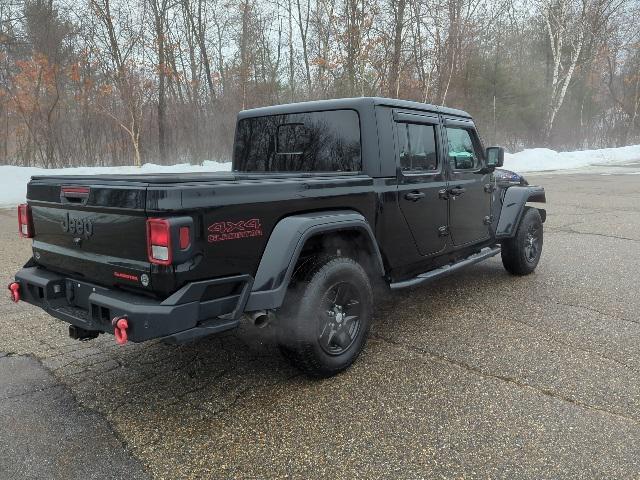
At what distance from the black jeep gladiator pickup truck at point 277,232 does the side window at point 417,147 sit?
0.05 ft

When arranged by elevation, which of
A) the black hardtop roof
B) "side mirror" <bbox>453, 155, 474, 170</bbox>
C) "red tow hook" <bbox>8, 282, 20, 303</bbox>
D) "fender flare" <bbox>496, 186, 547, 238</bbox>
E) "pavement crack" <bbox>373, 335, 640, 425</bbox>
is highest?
the black hardtop roof

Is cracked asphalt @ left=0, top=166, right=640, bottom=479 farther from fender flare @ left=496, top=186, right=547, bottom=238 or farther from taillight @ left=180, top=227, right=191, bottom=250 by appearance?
taillight @ left=180, top=227, right=191, bottom=250

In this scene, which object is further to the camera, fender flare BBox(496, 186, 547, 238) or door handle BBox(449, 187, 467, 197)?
fender flare BBox(496, 186, 547, 238)

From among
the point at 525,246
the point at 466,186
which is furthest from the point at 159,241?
the point at 525,246

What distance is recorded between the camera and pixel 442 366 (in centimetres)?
347

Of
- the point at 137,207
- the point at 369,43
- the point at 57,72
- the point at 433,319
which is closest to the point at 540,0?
the point at 369,43

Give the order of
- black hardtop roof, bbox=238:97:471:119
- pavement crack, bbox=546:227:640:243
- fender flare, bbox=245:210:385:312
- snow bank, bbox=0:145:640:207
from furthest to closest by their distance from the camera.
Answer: snow bank, bbox=0:145:640:207, pavement crack, bbox=546:227:640:243, black hardtop roof, bbox=238:97:471:119, fender flare, bbox=245:210:385:312

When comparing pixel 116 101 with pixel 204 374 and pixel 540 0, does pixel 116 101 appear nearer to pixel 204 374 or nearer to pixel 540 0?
pixel 204 374

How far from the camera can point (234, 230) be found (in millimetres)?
2746

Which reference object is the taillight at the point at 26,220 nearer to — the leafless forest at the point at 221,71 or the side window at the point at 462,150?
the side window at the point at 462,150

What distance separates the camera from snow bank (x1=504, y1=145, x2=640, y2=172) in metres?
23.9

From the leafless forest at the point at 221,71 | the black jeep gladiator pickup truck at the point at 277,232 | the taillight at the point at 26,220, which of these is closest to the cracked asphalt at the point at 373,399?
the black jeep gladiator pickup truck at the point at 277,232

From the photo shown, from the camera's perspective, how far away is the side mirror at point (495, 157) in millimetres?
4949

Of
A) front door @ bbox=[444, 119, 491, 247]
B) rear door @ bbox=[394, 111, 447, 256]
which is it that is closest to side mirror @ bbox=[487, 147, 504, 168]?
front door @ bbox=[444, 119, 491, 247]
